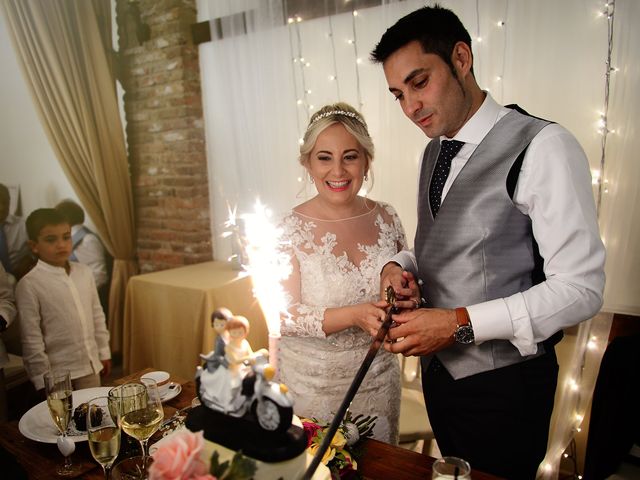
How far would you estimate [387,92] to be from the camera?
3096 millimetres

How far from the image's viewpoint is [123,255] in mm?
4047

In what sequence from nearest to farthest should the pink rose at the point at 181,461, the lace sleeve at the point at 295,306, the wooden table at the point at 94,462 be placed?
the pink rose at the point at 181,461
the wooden table at the point at 94,462
the lace sleeve at the point at 295,306

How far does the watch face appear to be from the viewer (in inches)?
51.1

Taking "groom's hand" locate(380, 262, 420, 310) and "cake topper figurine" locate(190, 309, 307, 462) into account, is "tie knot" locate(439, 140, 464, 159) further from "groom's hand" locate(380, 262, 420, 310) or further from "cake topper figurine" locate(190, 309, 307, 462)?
"cake topper figurine" locate(190, 309, 307, 462)

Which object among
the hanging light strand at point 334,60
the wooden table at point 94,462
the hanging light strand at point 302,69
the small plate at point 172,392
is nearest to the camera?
the wooden table at point 94,462

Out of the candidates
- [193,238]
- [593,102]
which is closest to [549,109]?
[593,102]

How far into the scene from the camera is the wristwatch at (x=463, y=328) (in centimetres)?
129

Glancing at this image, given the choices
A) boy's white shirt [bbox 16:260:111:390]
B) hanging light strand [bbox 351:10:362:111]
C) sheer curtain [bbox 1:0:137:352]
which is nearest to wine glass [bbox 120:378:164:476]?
boy's white shirt [bbox 16:260:111:390]

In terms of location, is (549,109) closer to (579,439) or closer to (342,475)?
(579,439)

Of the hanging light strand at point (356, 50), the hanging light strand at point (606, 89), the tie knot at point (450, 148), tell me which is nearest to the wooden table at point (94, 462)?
the tie knot at point (450, 148)

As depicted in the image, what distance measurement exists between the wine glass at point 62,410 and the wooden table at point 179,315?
1645 mm

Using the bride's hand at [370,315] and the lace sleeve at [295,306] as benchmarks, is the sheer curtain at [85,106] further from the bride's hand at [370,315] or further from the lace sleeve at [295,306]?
the bride's hand at [370,315]

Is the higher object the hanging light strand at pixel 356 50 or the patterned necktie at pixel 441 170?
the hanging light strand at pixel 356 50

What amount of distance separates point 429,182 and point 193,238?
285 centimetres
